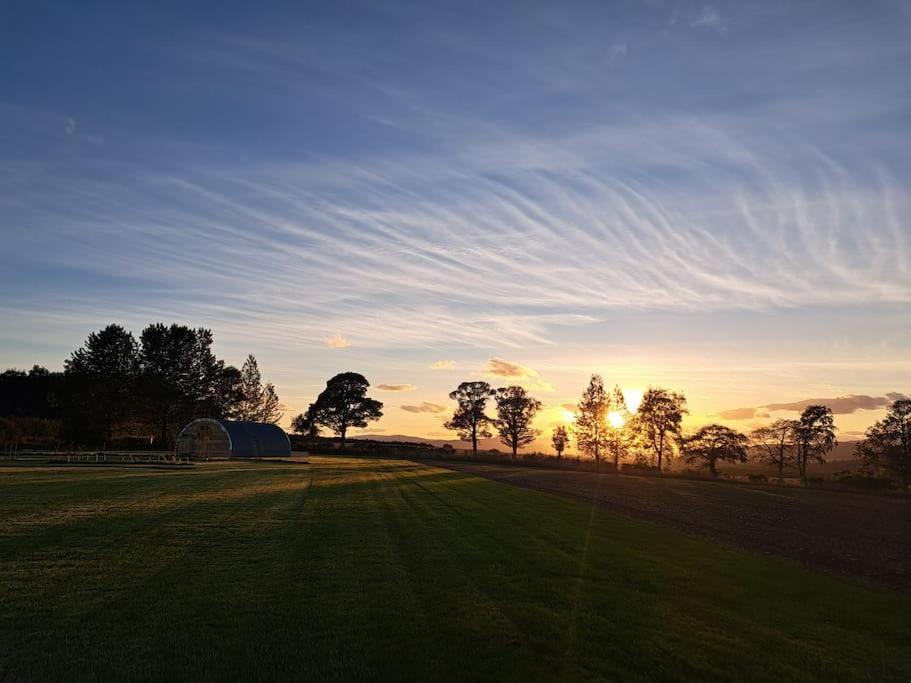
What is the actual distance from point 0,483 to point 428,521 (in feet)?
65.3

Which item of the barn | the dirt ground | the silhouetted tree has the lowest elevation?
the dirt ground

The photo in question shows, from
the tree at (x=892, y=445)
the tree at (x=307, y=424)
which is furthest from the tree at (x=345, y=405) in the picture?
the tree at (x=892, y=445)

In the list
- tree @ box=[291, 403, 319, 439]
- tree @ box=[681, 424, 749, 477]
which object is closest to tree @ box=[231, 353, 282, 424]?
tree @ box=[291, 403, 319, 439]

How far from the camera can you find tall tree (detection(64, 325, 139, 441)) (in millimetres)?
75812

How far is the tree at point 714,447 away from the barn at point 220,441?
1959 inches

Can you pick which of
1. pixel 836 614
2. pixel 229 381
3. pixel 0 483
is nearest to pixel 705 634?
pixel 836 614

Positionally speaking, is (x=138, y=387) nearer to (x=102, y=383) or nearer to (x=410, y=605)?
(x=102, y=383)

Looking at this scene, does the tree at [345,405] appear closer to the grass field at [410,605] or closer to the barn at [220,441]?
the barn at [220,441]

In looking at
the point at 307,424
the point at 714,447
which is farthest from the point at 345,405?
the point at 714,447

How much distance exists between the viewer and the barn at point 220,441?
211 ft

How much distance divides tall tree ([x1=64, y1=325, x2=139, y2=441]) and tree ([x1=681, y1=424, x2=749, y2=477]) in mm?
68420

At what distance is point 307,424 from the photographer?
383 ft

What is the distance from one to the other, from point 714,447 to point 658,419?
23.9 ft

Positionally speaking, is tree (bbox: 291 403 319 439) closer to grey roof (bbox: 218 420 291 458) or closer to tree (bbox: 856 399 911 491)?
grey roof (bbox: 218 420 291 458)
